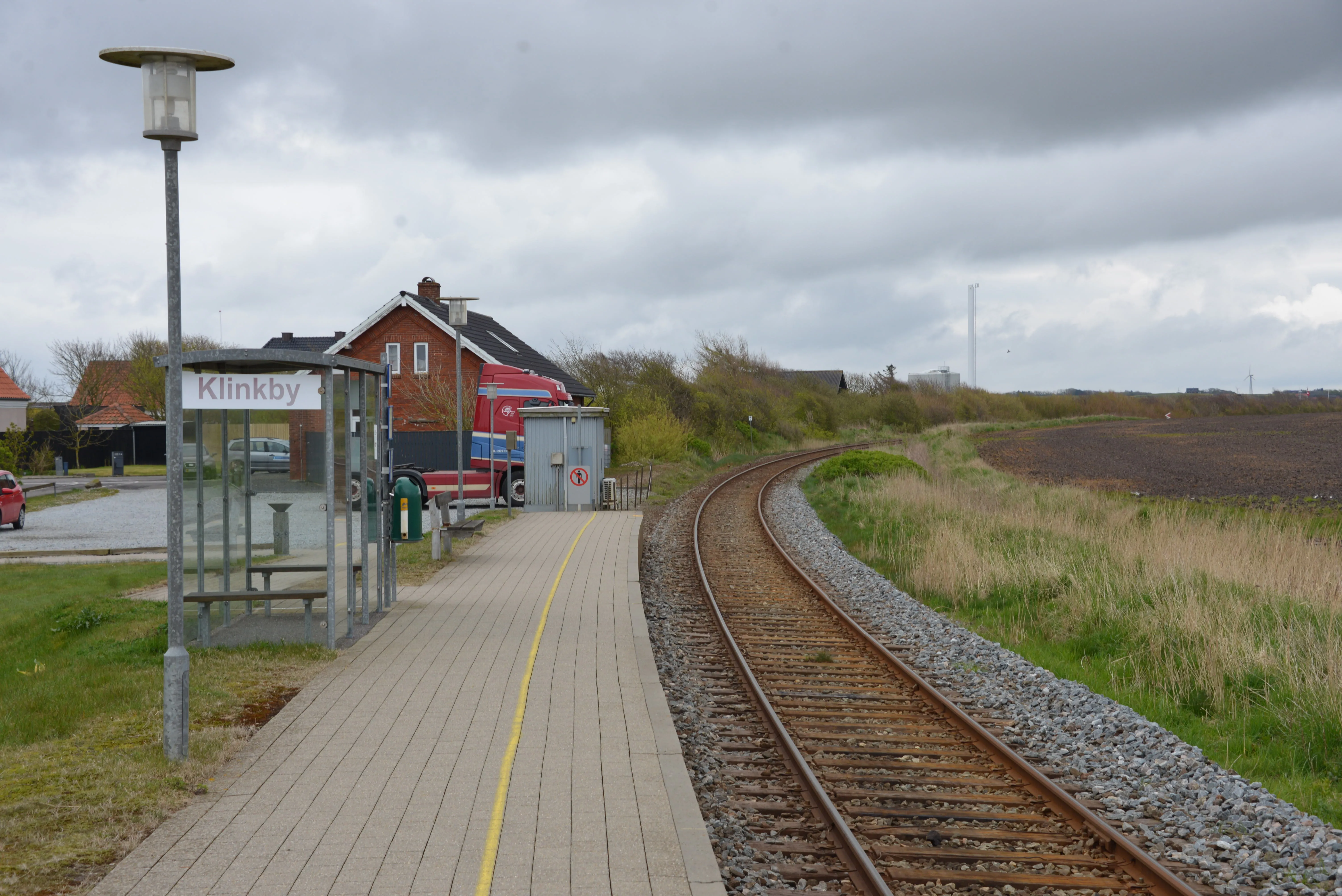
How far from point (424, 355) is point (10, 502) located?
723 inches

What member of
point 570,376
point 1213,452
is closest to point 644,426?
point 570,376

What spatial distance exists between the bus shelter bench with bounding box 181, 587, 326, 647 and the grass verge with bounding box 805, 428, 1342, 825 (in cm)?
662

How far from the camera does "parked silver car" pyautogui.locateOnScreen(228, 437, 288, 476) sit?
10156 millimetres

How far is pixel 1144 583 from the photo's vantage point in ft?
38.6

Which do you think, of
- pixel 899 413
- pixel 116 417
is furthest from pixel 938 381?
pixel 116 417

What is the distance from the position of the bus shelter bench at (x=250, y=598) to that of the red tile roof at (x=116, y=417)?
47.2m

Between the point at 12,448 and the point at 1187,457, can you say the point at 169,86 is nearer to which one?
the point at 12,448

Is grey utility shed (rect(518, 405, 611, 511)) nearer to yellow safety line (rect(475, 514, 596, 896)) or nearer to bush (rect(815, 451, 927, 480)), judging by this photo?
bush (rect(815, 451, 927, 480))

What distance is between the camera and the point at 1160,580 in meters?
11.7

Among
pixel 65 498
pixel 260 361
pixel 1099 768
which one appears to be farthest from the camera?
pixel 65 498

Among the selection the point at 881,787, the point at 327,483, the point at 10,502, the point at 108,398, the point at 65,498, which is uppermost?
the point at 108,398

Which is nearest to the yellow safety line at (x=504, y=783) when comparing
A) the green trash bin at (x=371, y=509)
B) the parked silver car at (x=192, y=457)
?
the green trash bin at (x=371, y=509)

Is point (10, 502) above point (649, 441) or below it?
below

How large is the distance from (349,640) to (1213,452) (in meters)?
41.3
